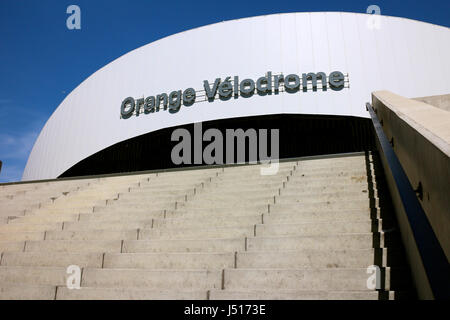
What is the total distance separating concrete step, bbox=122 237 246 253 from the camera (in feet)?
10.8

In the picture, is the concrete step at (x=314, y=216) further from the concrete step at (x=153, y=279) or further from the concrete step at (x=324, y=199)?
the concrete step at (x=153, y=279)

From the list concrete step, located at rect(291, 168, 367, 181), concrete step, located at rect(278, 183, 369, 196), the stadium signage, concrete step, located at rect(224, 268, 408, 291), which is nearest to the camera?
concrete step, located at rect(224, 268, 408, 291)

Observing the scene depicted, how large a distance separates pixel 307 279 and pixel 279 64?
10.1 m

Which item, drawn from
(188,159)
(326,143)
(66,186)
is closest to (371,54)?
(326,143)

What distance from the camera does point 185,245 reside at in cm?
346

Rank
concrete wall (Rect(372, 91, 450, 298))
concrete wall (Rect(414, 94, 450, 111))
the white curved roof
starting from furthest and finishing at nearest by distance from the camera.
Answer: the white curved roof
concrete wall (Rect(414, 94, 450, 111))
concrete wall (Rect(372, 91, 450, 298))

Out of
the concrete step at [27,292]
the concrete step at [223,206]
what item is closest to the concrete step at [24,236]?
the concrete step at [27,292]

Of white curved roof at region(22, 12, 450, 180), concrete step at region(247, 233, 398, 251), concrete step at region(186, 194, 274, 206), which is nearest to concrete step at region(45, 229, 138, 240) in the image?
concrete step at region(186, 194, 274, 206)

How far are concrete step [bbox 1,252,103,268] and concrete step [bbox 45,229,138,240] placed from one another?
0.46m

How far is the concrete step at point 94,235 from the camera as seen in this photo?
3.93 meters

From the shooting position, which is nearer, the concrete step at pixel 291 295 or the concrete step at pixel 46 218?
the concrete step at pixel 291 295

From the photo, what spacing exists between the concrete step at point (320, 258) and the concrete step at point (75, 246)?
1.53 m

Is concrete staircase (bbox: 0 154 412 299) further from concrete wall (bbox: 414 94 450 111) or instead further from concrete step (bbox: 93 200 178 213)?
concrete wall (bbox: 414 94 450 111)

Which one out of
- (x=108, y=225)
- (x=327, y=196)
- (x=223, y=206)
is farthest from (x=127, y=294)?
(x=327, y=196)
